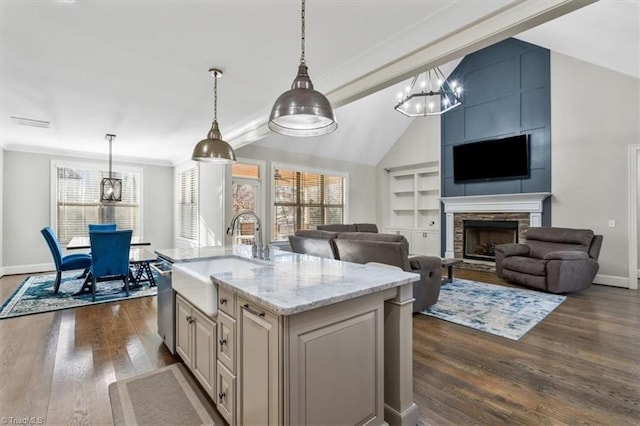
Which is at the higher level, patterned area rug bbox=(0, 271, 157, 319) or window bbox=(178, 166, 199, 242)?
window bbox=(178, 166, 199, 242)

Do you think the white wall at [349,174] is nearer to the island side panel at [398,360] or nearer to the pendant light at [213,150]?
the pendant light at [213,150]

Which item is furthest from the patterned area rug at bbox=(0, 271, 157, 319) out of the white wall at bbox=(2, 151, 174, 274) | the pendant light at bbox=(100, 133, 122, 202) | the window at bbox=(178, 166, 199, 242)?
the window at bbox=(178, 166, 199, 242)

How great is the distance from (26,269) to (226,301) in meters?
6.96

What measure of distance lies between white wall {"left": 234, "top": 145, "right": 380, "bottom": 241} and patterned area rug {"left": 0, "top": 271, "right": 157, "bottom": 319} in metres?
2.86

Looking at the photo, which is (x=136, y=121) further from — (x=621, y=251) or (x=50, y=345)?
(x=621, y=251)

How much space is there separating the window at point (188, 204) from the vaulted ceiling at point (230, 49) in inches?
77.5

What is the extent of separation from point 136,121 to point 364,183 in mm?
5900

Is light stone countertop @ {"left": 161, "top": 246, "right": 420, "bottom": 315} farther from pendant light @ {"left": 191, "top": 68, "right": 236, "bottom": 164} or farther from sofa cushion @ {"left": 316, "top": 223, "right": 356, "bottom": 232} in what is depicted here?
sofa cushion @ {"left": 316, "top": 223, "right": 356, "bottom": 232}

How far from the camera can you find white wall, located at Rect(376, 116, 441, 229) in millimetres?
7637

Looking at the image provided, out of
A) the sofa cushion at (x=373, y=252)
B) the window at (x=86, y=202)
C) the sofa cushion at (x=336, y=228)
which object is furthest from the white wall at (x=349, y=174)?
the window at (x=86, y=202)

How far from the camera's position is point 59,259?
4.39 meters

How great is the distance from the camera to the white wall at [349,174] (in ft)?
21.5

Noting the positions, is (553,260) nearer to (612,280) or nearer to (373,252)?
(612,280)

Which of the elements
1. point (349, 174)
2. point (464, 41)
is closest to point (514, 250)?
point (349, 174)
